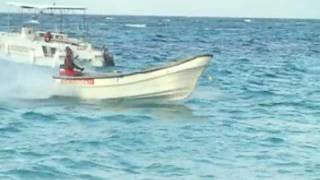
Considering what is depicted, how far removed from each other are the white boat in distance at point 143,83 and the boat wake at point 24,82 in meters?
2.20

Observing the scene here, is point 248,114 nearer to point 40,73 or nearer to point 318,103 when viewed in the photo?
point 318,103

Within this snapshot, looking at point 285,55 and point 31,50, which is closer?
point 31,50

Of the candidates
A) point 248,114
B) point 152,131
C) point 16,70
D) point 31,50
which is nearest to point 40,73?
point 16,70

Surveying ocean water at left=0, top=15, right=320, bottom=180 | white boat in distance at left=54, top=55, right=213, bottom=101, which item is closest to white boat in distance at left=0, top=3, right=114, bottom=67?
ocean water at left=0, top=15, right=320, bottom=180

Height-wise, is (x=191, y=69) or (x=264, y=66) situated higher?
(x=191, y=69)

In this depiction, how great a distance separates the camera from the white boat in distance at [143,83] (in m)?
24.1

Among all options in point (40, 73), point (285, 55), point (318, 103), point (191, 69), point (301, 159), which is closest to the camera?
point (301, 159)

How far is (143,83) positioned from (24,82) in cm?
972

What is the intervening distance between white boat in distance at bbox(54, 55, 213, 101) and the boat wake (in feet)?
7.20

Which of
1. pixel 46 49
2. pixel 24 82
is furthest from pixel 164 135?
pixel 46 49

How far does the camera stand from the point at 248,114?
24156mm

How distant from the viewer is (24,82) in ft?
108

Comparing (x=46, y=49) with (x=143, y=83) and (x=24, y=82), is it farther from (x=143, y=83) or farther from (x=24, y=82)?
(x=143, y=83)

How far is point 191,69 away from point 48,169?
32.9 ft
